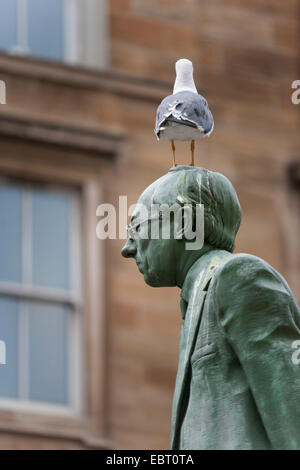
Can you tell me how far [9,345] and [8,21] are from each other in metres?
3.56

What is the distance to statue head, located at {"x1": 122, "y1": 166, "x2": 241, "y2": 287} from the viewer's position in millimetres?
10562

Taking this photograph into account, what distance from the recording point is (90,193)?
88.7 feet

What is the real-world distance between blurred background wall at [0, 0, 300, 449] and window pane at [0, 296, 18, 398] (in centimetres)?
2

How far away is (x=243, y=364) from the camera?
10.1 meters

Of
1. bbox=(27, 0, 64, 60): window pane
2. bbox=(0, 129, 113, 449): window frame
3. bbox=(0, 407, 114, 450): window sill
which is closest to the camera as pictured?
bbox=(0, 407, 114, 450): window sill

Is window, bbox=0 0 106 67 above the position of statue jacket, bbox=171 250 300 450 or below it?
above

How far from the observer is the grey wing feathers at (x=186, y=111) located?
34.7ft

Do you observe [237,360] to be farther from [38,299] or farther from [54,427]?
[38,299]

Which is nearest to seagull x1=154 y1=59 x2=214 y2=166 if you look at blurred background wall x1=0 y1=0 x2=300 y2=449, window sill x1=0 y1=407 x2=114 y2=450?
blurred background wall x1=0 y1=0 x2=300 y2=449

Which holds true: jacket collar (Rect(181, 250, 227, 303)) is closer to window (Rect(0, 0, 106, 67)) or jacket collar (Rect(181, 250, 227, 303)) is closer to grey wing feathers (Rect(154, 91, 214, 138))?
grey wing feathers (Rect(154, 91, 214, 138))

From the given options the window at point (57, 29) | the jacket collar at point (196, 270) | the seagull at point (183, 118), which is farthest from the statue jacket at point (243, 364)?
the window at point (57, 29)

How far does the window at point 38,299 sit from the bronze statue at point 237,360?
51.7 ft
